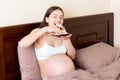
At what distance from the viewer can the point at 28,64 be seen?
195 cm

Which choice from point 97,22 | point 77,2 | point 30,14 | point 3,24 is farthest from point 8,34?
point 97,22

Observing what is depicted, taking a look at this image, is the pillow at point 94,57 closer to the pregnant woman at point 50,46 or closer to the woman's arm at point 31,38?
the pregnant woman at point 50,46

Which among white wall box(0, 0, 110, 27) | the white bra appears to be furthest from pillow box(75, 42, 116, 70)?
white wall box(0, 0, 110, 27)

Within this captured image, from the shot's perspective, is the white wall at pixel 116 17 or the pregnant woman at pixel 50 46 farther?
the white wall at pixel 116 17

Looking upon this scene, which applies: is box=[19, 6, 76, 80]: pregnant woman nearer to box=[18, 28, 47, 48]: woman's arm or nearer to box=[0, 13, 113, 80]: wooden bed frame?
box=[18, 28, 47, 48]: woman's arm

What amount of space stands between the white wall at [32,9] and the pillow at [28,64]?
0.29 metres

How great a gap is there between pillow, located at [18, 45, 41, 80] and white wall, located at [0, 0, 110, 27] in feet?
0.95

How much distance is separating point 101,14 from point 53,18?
2.99ft

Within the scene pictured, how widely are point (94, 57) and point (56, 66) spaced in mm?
489

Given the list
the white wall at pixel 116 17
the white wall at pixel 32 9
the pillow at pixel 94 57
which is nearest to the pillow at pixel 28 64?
the white wall at pixel 32 9

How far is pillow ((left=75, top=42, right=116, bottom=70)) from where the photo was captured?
2209mm

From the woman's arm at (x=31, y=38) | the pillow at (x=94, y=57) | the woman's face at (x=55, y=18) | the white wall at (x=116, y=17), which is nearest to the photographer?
the woman's arm at (x=31, y=38)

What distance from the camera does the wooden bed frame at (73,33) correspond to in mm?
1933

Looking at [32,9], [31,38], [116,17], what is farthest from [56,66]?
[116,17]
